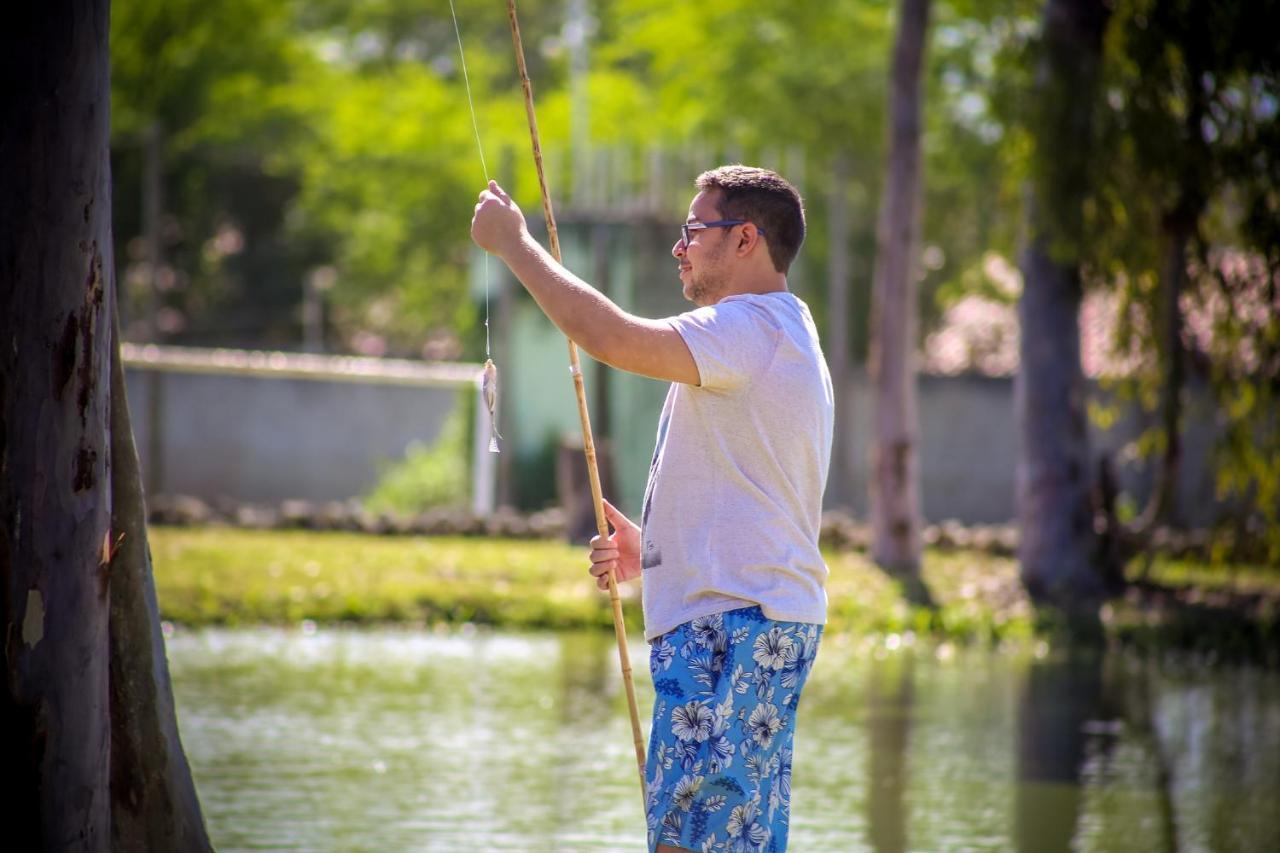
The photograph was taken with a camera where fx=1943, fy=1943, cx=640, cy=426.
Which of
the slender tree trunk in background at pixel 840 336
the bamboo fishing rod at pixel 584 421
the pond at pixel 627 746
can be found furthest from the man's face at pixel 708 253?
the slender tree trunk in background at pixel 840 336

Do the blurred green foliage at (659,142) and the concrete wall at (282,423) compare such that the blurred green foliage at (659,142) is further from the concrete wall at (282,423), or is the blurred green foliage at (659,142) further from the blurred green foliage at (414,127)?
the concrete wall at (282,423)

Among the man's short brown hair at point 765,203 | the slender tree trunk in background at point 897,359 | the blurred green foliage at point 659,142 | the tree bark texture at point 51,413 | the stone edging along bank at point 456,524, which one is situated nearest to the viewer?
the tree bark texture at point 51,413

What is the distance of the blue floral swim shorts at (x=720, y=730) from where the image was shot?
4.18 m

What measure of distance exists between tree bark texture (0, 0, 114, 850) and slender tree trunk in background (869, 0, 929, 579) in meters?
12.4

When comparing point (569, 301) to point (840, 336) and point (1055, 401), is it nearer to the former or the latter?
point (1055, 401)

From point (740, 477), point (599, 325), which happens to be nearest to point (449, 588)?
point (740, 477)

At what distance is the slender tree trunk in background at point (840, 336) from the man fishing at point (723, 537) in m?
16.6

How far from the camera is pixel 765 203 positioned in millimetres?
4488

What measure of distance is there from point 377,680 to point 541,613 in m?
2.74

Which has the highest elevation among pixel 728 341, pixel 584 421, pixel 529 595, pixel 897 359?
pixel 897 359

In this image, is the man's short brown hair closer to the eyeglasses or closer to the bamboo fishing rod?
the eyeglasses

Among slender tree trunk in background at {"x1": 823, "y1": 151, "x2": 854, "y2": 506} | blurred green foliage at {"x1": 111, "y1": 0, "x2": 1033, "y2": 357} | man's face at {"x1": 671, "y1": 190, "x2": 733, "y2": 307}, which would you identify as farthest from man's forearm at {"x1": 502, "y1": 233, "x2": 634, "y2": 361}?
blurred green foliage at {"x1": 111, "y1": 0, "x2": 1033, "y2": 357}

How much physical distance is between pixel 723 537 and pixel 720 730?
1.37 ft

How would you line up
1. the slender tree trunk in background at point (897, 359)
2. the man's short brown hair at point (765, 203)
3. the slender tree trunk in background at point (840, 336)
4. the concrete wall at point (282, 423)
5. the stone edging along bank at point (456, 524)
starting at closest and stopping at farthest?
the man's short brown hair at point (765, 203), the slender tree trunk in background at point (897, 359), the stone edging along bank at point (456, 524), the slender tree trunk in background at point (840, 336), the concrete wall at point (282, 423)
